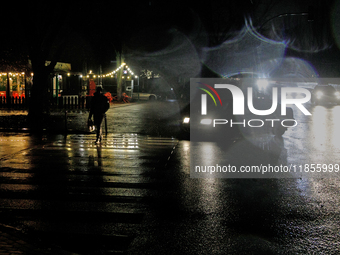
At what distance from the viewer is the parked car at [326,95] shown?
37.5 m

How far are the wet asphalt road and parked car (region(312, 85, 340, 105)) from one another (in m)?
27.4

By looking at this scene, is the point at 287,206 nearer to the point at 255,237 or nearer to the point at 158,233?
the point at 255,237

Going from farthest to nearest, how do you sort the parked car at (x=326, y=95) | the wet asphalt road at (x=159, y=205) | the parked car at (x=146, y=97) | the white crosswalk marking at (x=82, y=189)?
1. the parked car at (x=146, y=97)
2. the parked car at (x=326, y=95)
3. the white crosswalk marking at (x=82, y=189)
4. the wet asphalt road at (x=159, y=205)

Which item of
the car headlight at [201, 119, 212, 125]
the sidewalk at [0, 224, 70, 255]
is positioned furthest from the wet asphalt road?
the car headlight at [201, 119, 212, 125]

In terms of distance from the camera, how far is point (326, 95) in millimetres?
37594

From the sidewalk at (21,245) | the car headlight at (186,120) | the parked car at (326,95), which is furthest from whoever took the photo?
the parked car at (326,95)

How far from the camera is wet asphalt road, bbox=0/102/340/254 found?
503 centimetres

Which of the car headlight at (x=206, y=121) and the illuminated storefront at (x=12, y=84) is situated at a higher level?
the illuminated storefront at (x=12, y=84)

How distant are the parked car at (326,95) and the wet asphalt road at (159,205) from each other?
2738 centimetres

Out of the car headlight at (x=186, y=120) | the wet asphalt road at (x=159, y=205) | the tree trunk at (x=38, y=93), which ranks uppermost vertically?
the tree trunk at (x=38, y=93)

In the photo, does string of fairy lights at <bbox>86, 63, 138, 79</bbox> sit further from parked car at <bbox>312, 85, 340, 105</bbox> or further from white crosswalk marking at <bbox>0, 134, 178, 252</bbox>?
white crosswalk marking at <bbox>0, 134, 178, 252</bbox>

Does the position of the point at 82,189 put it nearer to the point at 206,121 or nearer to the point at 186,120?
the point at 206,121

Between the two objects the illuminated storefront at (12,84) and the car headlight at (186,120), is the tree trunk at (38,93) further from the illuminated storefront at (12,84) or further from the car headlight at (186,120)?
the illuminated storefront at (12,84)

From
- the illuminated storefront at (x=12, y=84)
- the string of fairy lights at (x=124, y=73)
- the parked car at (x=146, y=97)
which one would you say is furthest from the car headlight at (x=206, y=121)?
the parked car at (x=146, y=97)
